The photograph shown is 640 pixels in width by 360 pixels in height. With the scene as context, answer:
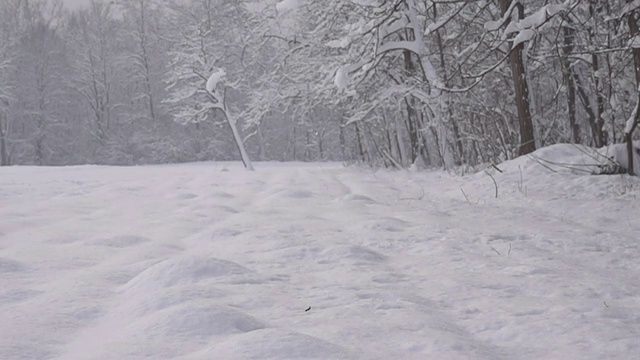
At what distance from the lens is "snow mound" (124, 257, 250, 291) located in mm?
2318

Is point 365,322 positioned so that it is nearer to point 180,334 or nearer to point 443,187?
point 180,334

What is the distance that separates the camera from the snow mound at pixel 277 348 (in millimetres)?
1467

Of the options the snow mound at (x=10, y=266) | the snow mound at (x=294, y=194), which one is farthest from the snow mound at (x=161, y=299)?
the snow mound at (x=294, y=194)

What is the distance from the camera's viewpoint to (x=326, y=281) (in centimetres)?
244

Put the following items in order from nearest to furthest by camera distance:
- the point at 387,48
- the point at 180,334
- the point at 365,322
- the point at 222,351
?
the point at 222,351, the point at 180,334, the point at 365,322, the point at 387,48

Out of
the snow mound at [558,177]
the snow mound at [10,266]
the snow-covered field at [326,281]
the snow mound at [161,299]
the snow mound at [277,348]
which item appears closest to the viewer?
the snow mound at [277,348]

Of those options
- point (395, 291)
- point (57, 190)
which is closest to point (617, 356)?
point (395, 291)

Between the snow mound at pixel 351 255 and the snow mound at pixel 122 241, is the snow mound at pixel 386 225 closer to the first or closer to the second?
the snow mound at pixel 351 255

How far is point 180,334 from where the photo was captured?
5.45 ft

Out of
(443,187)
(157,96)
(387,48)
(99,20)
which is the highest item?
(99,20)

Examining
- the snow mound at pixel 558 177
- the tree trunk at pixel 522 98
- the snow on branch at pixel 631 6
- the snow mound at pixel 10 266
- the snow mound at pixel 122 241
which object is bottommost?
the snow mound at pixel 558 177

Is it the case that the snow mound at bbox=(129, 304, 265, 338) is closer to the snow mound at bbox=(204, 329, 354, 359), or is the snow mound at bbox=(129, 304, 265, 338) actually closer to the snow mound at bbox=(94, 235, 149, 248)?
the snow mound at bbox=(204, 329, 354, 359)

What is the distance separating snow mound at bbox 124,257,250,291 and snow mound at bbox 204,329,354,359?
32.8 inches

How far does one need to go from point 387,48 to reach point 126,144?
1023 inches
